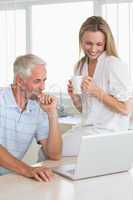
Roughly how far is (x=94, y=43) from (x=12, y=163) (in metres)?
0.88

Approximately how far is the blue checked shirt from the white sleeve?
1.43 feet

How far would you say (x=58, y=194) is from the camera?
1.86 m

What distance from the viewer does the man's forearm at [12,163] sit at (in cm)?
217

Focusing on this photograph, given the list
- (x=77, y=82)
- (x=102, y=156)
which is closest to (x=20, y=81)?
(x=77, y=82)

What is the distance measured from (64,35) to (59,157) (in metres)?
2.59

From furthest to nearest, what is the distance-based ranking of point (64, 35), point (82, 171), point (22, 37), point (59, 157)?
point (22, 37)
point (64, 35)
point (59, 157)
point (82, 171)

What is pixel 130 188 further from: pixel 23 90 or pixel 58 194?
pixel 23 90

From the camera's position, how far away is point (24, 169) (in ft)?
7.11

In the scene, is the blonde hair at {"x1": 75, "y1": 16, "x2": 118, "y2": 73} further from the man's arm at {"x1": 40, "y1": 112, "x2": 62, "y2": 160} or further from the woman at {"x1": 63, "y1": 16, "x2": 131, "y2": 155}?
the man's arm at {"x1": 40, "y1": 112, "x2": 62, "y2": 160}

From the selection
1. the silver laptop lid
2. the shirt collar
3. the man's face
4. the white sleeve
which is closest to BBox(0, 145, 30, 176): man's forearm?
the silver laptop lid

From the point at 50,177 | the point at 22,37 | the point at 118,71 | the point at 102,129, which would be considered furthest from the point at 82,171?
the point at 22,37

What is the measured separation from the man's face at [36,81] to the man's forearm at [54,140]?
0.16 meters

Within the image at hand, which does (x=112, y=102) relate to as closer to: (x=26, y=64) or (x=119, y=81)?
(x=119, y=81)

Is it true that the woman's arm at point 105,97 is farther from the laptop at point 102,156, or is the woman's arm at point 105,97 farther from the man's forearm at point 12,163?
the man's forearm at point 12,163
